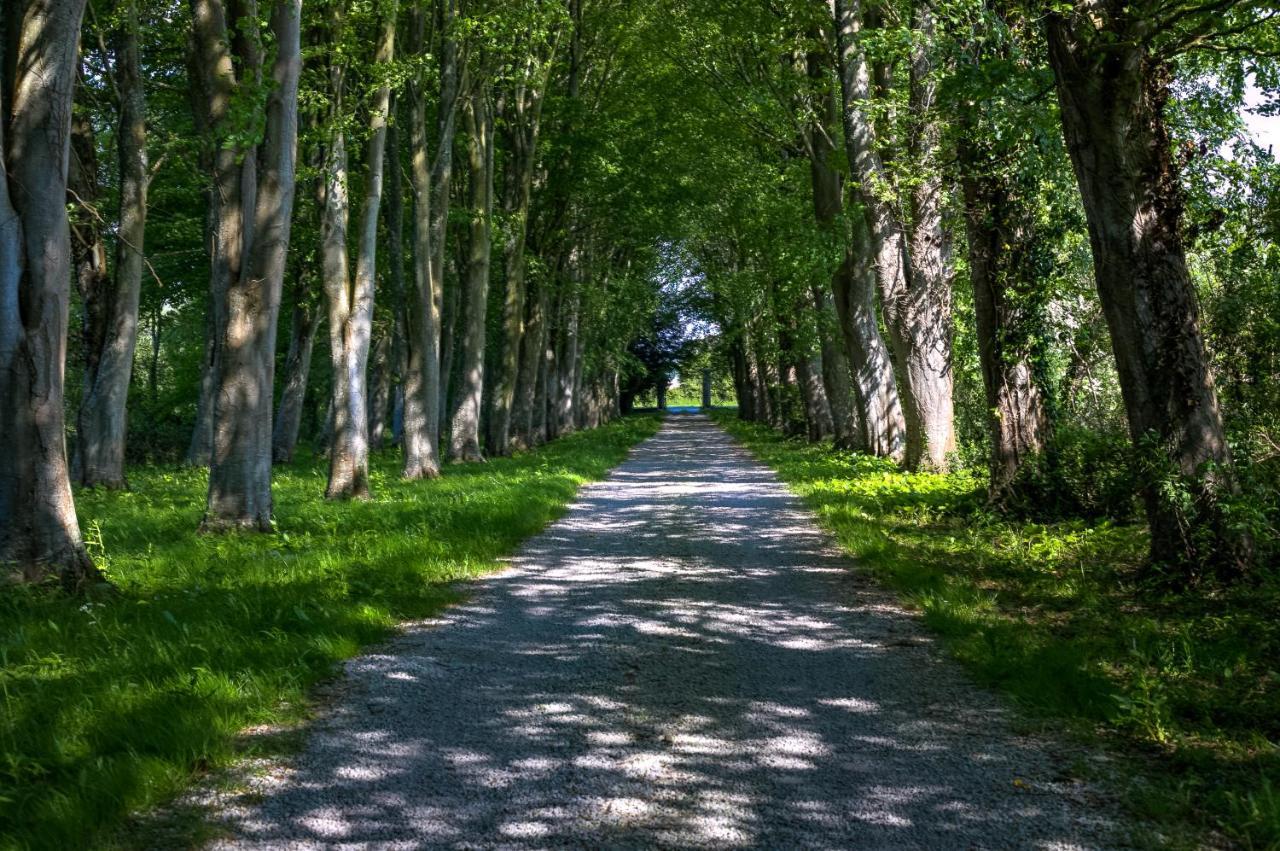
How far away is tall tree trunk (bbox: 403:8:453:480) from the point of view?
1808 centimetres

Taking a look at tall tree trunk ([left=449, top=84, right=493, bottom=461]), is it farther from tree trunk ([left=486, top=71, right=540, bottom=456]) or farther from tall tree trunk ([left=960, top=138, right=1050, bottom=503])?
tall tree trunk ([left=960, top=138, right=1050, bottom=503])

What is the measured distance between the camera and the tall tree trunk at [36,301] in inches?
277

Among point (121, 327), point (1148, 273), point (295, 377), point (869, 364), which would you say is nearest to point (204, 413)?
point (295, 377)

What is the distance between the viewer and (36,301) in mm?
7199

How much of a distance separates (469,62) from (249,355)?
35.4 feet

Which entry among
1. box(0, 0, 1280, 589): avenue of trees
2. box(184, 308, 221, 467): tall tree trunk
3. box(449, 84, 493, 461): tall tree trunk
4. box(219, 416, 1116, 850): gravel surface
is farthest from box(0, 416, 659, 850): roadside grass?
box(449, 84, 493, 461): tall tree trunk

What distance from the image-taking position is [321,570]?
27.8ft

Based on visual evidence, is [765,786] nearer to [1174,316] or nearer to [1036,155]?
[1174,316]

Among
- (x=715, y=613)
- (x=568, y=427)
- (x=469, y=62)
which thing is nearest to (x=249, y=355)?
(x=715, y=613)

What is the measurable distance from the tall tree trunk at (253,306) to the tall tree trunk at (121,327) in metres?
7.07

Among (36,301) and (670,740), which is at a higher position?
(36,301)

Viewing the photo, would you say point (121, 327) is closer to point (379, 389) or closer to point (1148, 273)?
point (379, 389)

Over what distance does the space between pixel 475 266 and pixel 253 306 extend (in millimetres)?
11526

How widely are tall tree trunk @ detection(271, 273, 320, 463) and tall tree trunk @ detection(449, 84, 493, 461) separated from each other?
5.32m
